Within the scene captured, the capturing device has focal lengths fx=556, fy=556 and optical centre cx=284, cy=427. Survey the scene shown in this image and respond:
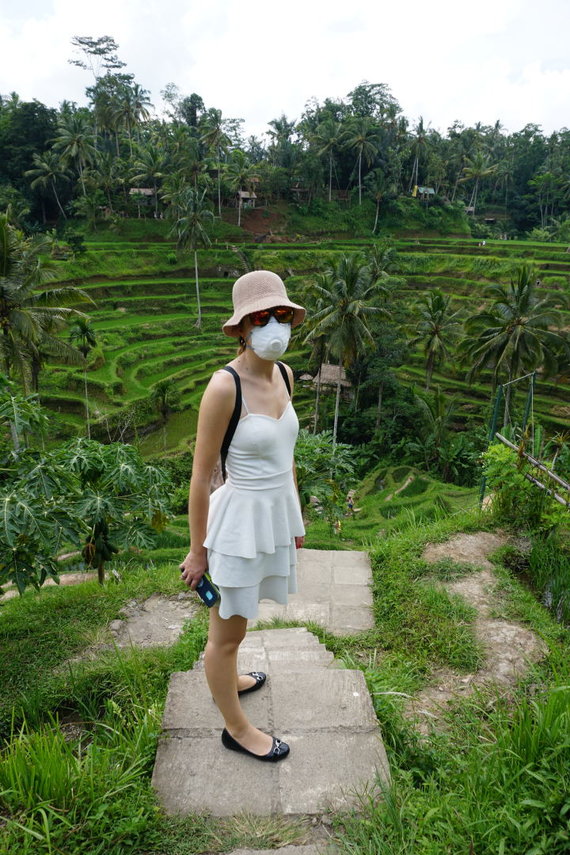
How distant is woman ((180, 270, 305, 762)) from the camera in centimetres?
188

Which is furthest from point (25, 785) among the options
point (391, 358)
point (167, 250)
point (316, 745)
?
point (167, 250)

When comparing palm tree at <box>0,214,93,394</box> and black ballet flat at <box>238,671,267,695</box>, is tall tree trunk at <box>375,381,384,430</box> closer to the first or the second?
palm tree at <box>0,214,93,394</box>

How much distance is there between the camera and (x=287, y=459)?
6.56 ft

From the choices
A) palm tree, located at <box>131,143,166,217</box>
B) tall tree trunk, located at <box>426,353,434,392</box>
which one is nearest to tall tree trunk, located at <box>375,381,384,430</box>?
tall tree trunk, located at <box>426,353,434,392</box>

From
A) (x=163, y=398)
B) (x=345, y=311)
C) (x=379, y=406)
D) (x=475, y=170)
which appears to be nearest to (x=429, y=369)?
(x=379, y=406)

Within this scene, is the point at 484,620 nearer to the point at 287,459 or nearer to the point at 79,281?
the point at 287,459

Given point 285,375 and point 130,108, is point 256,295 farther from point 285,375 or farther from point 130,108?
point 130,108

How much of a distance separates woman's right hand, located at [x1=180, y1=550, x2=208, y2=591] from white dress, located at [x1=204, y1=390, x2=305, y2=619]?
24mm

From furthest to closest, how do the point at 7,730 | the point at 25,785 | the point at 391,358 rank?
the point at 391,358, the point at 7,730, the point at 25,785

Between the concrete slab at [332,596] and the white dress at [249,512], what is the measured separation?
1656 mm

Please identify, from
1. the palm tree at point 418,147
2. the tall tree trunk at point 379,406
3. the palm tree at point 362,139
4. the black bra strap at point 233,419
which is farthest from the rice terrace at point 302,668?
the palm tree at point 418,147

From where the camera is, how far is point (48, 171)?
35.3 meters

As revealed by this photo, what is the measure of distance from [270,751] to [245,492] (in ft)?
3.04

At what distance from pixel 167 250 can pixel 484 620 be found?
1286 inches
